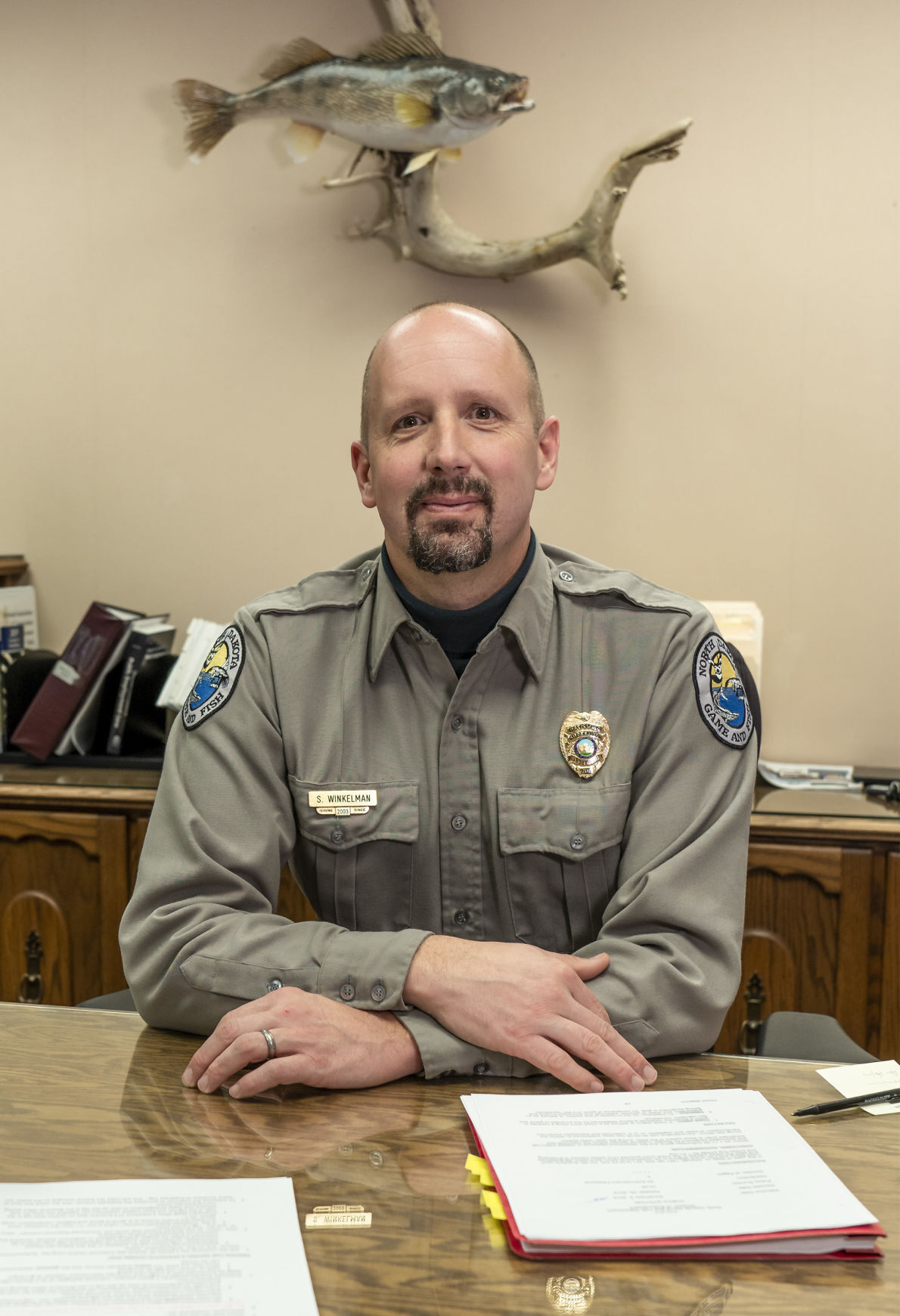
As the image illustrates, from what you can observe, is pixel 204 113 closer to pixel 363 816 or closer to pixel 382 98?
pixel 382 98

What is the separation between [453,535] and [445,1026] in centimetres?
57

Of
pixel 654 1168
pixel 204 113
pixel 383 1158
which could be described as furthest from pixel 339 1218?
pixel 204 113

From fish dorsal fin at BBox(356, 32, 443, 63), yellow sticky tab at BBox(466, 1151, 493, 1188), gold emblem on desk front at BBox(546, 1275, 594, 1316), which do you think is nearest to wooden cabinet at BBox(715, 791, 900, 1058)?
yellow sticky tab at BBox(466, 1151, 493, 1188)

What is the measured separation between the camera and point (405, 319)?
140 cm

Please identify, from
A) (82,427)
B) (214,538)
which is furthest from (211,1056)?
(82,427)

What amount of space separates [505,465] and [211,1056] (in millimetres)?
736

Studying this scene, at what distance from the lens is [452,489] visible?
52.1 inches

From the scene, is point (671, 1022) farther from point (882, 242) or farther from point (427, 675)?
point (882, 242)

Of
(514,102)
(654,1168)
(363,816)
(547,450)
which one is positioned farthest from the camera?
(514,102)

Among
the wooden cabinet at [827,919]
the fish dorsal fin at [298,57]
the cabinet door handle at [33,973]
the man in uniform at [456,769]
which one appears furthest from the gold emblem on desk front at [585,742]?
the fish dorsal fin at [298,57]

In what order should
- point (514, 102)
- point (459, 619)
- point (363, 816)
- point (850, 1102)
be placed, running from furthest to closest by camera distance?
point (514, 102) → point (459, 619) → point (363, 816) → point (850, 1102)

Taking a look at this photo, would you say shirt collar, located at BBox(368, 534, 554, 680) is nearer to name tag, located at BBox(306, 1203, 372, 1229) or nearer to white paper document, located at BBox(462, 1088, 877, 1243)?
white paper document, located at BBox(462, 1088, 877, 1243)

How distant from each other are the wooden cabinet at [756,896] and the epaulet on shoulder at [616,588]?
2.24ft

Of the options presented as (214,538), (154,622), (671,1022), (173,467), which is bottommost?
(671,1022)
